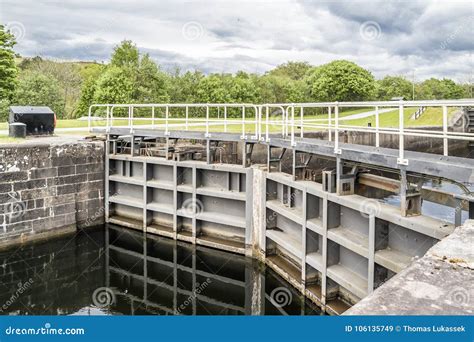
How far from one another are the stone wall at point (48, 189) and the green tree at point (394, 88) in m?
40.6

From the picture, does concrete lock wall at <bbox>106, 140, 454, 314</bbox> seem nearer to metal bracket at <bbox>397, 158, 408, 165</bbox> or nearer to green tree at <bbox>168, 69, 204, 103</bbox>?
metal bracket at <bbox>397, 158, 408, 165</bbox>

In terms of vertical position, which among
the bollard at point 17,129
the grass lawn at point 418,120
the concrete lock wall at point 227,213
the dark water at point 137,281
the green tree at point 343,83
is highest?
the green tree at point 343,83

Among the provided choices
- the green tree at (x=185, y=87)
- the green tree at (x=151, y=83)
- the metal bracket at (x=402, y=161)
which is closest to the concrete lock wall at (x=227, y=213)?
the metal bracket at (x=402, y=161)

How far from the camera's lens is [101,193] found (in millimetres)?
12453

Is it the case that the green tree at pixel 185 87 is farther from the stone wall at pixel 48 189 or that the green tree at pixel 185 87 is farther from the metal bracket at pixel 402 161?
the metal bracket at pixel 402 161

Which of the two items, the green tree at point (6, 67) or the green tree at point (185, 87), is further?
the green tree at point (185, 87)

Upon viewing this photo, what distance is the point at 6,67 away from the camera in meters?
27.0

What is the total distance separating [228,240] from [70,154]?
504cm

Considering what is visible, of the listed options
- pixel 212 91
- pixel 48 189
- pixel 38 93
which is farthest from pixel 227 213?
pixel 38 93

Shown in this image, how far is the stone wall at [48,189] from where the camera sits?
10453 mm

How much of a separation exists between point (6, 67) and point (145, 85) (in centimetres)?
951

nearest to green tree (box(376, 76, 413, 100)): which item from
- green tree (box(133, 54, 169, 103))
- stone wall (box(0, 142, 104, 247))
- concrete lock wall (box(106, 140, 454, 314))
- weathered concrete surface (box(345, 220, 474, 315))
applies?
green tree (box(133, 54, 169, 103))

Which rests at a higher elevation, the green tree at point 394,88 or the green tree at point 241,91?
the green tree at point 394,88
